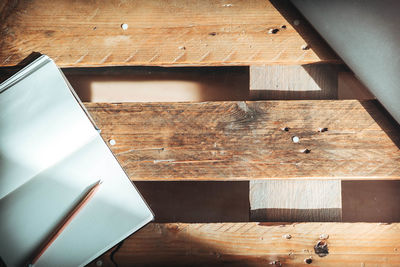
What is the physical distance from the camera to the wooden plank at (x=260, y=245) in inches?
29.8

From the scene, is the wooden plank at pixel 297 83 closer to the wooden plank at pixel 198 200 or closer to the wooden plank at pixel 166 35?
the wooden plank at pixel 166 35

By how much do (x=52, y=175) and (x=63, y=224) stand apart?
104 mm

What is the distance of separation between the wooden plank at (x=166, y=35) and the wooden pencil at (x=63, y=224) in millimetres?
291

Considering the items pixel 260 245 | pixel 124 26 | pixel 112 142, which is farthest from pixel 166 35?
pixel 260 245

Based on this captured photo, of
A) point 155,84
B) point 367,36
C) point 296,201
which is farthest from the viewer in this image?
point 155,84

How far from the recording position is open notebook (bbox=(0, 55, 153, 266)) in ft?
2.27

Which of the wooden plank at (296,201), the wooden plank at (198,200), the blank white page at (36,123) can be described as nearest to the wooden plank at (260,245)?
the wooden plank at (296,201)

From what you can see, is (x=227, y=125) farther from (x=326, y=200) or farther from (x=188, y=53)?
(x=326, y=200)

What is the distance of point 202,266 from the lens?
0.76m

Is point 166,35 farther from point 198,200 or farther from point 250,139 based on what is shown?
point 198,200

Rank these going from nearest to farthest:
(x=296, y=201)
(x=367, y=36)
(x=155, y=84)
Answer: (x=367, y=36) → (x=296, y=201) → (x=155, y=84)

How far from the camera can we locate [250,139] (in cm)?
75

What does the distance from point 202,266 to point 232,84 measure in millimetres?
461

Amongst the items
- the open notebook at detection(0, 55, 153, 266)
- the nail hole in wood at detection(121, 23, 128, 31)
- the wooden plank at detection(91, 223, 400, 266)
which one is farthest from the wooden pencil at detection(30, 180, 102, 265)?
the nail hole in wood at detection(121, 23, 128, 31)
